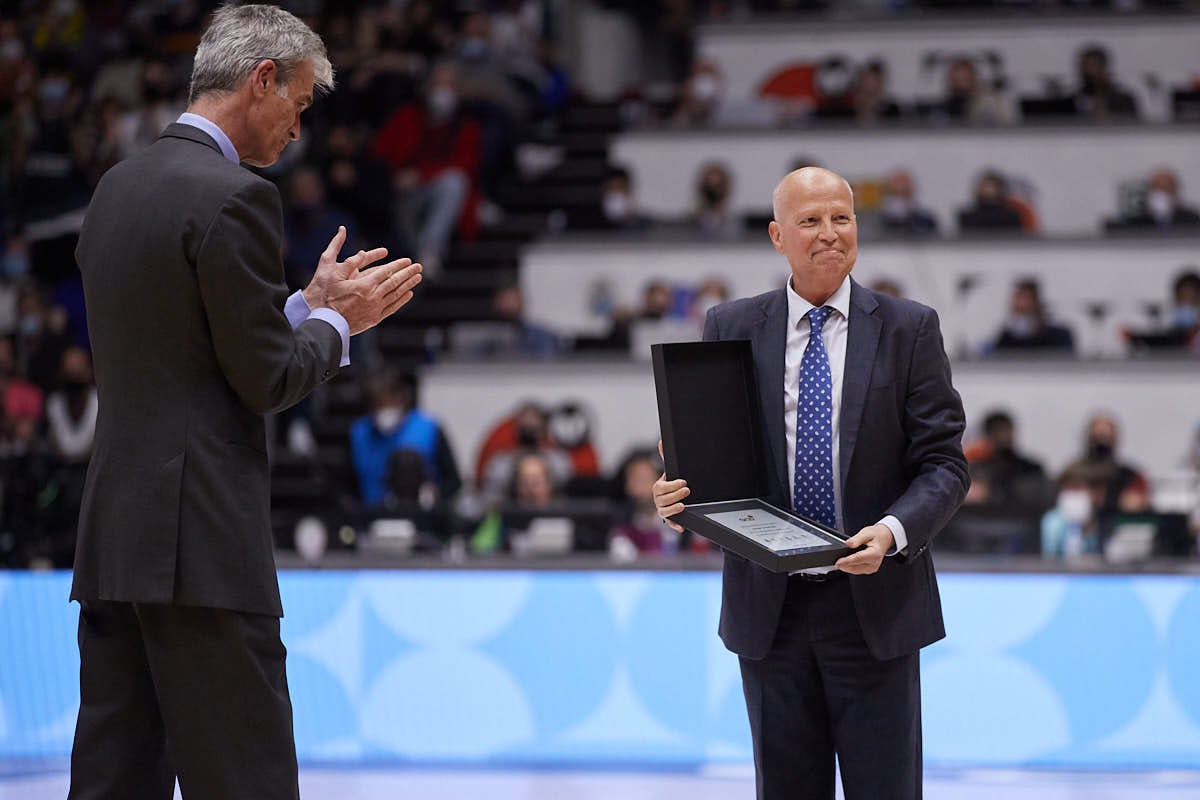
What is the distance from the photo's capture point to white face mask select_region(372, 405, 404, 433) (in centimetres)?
1027

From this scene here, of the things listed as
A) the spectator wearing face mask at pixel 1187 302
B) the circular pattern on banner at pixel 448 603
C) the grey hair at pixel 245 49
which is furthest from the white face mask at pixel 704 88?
the grey hair at pixel 245 49

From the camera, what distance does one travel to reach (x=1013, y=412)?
38.2 feet

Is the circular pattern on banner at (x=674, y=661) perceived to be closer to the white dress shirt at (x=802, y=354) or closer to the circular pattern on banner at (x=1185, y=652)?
the circular pattern on banner at (x=1185, y=652)

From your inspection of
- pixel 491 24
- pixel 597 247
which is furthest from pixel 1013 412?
pixel 491 24

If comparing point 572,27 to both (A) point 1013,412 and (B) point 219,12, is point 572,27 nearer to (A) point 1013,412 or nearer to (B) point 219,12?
(A) point 1013,412

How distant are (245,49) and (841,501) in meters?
1.56

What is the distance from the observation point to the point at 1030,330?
1181 cm

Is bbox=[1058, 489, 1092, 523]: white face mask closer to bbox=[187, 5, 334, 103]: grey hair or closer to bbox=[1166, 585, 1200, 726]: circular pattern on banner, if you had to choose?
bbox=[1166, 585, 1200, 726]: circular pattern on banner

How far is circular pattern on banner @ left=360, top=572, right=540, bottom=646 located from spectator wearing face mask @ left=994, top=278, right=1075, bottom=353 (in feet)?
20.9

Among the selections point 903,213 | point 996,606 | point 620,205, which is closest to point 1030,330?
point 903,213

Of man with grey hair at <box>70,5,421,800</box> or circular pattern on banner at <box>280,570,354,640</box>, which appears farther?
circular pattern on banner at <box>280,570,354,640</box>

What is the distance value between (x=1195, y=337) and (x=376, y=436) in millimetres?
6105

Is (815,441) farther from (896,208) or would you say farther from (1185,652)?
(896,208)

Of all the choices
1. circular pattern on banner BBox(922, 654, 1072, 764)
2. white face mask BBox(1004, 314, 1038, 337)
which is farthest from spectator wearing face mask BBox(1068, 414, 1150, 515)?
circular pattern on banner BBox(922, 654, 1072, 764)
